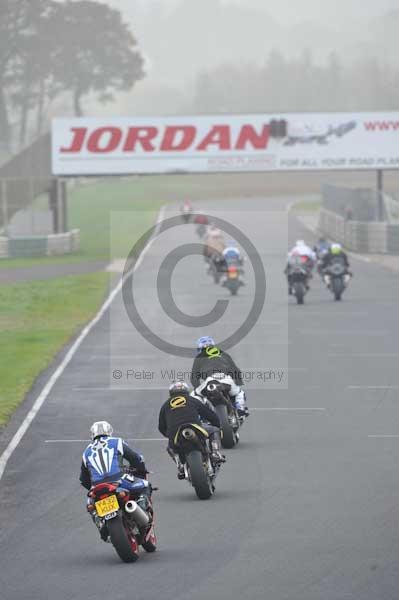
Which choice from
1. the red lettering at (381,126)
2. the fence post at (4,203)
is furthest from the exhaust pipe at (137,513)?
the red lettering at (381,126)

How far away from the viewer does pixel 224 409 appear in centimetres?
1823

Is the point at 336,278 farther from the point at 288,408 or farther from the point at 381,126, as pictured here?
the point at 381,126

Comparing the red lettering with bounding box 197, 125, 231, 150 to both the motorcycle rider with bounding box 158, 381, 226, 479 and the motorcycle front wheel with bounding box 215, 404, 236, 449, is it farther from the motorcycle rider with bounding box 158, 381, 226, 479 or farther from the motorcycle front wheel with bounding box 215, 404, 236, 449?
the motorcycle rider with bounding box 158, 381, 226, 479

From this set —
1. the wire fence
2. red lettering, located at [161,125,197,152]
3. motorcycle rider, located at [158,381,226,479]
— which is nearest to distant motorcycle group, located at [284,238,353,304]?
red lettering, located at [161,125,197,152]

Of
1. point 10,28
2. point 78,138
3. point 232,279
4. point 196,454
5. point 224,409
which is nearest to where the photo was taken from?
point 196,454

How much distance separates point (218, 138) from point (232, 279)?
2093 centimetres

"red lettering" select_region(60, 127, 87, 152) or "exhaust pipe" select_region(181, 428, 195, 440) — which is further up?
"red lettering" select_region(60, 127, 87, 152)

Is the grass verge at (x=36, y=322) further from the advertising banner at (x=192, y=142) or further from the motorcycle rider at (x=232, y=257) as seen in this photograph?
the advertising banner at (x=192, y=142)

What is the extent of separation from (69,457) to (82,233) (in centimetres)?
6470

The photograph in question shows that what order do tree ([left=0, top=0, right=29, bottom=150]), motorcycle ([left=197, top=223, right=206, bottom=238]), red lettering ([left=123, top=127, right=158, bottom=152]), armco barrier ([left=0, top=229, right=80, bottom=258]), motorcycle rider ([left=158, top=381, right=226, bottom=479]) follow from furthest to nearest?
tree ([left=0, top=0, right=29, bottom=150]) → motorcycle ([left=197, top=223, right=206, bottom=238]) → red lettering ([left=123, top=127, right=158, bottom=152]) → armco barrier ([left=0, top=229, right=80, bottom=258]) → motorcycle rider ([left=158, top=381, right=226, bottom=479])

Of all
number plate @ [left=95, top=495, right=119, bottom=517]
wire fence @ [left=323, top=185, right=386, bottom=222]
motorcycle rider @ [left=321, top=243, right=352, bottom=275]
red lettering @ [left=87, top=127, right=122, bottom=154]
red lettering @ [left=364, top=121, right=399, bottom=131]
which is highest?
red lettering @ [left=364, top=121, right=399, bottom=131]

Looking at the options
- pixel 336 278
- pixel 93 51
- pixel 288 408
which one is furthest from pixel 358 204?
pixel 93 51

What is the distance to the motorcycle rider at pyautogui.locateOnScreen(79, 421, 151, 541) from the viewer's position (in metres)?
12.8

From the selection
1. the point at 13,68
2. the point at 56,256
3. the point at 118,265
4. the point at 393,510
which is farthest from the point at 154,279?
the point at 13,68
